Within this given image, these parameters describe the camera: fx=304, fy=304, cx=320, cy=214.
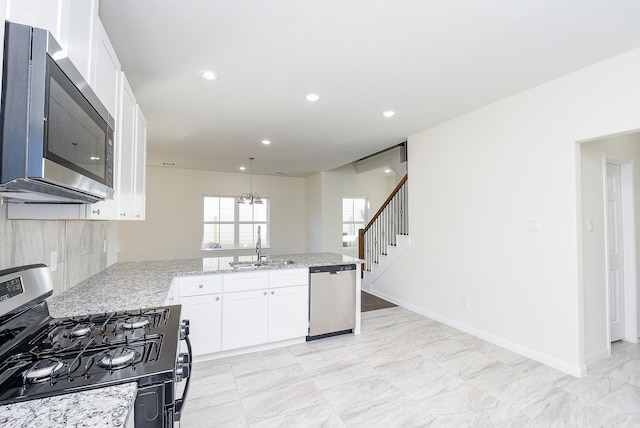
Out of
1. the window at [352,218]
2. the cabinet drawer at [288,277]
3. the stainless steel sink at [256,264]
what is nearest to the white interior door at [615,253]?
the cabinet drawer at [288,277]

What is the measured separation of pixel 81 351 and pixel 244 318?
206cm

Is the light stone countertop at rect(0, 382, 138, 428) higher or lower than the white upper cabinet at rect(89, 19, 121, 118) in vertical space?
lower

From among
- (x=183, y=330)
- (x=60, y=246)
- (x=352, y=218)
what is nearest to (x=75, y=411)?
(x=183, y=330)

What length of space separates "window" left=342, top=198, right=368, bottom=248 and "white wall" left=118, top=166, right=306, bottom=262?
174 cm

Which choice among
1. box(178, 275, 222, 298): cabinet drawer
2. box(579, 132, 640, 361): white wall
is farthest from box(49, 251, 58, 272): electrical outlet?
box(579, 132, 640, 361): white wall

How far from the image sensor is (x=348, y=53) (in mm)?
2291

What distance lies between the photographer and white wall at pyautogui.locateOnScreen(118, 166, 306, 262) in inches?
270

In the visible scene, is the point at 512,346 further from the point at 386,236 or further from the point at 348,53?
the point at 348,53

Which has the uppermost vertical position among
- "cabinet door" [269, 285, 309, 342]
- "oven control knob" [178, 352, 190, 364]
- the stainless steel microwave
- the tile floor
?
the stainless steel microwave

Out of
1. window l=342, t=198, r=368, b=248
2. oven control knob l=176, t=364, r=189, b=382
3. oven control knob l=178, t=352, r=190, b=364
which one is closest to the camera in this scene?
oven control knob l=176, t=364, r=189, b=382

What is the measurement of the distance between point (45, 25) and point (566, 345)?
388 centimetres

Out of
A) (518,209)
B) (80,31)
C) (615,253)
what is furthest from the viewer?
(615,253)

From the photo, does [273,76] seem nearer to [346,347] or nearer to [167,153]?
[346,347]

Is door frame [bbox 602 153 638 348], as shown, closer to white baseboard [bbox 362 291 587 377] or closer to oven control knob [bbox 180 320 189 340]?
white baseboard [bbox 362 291 587 377]
